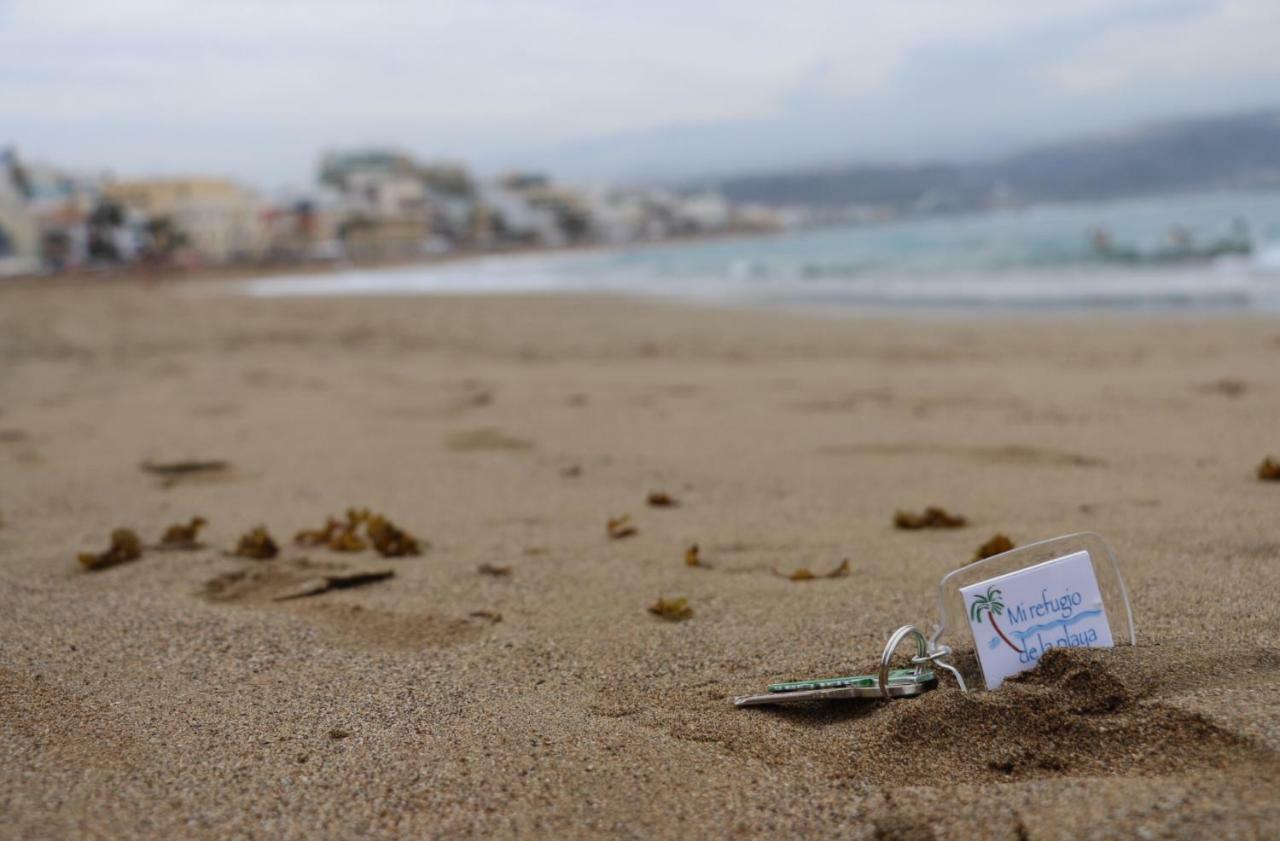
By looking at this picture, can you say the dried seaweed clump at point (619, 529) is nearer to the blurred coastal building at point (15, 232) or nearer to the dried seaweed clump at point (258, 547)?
the dried seaweed clump at point (258, 547)

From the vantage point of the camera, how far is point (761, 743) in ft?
4.81

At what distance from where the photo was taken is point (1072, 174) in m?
59.4

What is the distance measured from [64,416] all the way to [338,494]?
8.36 ft

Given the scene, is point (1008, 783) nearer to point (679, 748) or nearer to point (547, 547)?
point (679, 748)

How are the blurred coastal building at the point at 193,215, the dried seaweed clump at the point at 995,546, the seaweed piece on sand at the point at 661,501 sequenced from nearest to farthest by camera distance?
the dried seaweed clump at the point at 995,546 < the seaweed piece on sand at the point at 661,501 < the blurred coastal building at the point at 193,215

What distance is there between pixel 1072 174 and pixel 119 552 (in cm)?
6479

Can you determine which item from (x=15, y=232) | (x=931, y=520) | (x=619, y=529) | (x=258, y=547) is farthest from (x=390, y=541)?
(x=15, y=232)

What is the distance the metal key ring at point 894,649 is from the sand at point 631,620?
0.04 meters

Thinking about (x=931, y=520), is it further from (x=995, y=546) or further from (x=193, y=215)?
(x=193, y=215)

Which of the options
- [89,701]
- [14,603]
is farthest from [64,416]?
[89,701]

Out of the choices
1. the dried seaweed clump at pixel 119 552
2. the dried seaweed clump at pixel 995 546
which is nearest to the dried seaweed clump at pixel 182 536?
the dried seaweed clump at pixel 119 552

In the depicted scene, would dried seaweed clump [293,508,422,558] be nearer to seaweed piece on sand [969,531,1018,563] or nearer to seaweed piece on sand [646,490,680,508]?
seaweed piece on sand [646,490,680,508]

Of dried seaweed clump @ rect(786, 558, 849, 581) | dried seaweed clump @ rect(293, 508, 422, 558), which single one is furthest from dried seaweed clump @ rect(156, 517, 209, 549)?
dried seaweed clump @ rect(786, 558, 849, 581)

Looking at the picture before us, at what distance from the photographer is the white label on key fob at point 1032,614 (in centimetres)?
153
